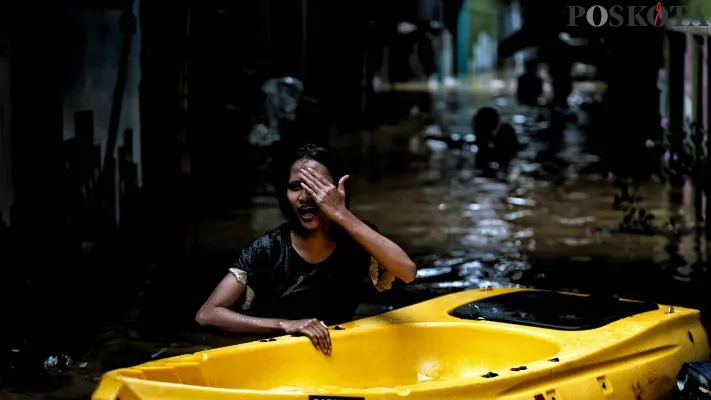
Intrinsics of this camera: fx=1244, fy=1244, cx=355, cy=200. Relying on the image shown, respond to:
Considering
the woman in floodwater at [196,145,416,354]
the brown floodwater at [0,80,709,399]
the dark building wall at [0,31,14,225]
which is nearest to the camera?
the woman in floodwater at [196,145,416,354]

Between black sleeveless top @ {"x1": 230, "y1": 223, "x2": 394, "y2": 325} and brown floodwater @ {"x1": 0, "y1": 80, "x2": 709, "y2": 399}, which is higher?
black sleeveless top @ {"x1": 230, "y1": 223, "x2": 394, "y2": 325}

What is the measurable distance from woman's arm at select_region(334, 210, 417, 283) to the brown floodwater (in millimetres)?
1995

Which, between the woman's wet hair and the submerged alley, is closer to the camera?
the woman's wet hair

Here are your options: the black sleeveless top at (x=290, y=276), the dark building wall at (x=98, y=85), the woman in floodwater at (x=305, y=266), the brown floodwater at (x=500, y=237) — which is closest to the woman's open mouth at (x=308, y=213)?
the woman in floodwater at (x=305, y=266)

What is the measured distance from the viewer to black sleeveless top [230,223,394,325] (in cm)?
491

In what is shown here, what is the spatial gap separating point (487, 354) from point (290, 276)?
0.83 m

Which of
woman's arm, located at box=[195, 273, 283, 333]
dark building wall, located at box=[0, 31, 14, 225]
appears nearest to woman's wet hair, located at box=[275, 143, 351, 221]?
woman's arm, located at box=[195, 273, 283, 333]

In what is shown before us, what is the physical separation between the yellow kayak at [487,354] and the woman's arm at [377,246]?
0.25m

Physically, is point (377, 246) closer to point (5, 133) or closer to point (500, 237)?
point (5, 133)

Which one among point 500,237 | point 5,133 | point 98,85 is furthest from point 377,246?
point 500,237

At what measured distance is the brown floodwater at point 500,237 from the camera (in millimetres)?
7164

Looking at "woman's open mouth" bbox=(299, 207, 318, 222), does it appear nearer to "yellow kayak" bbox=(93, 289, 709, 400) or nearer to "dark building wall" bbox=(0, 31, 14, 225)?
"yellow kayak" bbox=(93, 289, 709, 400)

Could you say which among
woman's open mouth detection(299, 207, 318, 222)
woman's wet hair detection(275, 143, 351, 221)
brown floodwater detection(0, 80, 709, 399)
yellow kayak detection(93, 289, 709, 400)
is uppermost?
woman's wet hair detection(275, 143, 351, 221)

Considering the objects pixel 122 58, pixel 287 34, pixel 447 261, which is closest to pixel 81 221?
pixel 122 58
